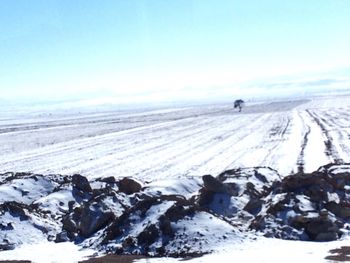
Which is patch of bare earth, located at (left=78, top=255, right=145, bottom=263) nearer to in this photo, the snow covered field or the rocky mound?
the rocky mound

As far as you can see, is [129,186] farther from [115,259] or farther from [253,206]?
[115,259]

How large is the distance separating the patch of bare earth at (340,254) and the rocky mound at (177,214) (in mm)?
822

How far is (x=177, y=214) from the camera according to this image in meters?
11.2

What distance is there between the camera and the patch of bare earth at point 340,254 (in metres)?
9.20

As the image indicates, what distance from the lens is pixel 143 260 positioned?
991 centimetres

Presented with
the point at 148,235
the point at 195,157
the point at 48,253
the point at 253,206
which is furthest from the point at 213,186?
the point at 195,157

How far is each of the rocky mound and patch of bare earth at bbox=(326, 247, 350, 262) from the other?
82cm

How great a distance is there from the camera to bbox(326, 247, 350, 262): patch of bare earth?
362 inches

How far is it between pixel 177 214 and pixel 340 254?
11.1 feet

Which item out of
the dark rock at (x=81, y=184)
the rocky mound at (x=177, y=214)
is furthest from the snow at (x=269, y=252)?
the dark rock at (x=81, y=184)

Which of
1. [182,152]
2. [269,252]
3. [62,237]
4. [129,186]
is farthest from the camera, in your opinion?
[182,152]

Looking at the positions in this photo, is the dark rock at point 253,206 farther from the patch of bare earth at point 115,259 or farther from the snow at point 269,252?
the patch of bare earth at point 115,259

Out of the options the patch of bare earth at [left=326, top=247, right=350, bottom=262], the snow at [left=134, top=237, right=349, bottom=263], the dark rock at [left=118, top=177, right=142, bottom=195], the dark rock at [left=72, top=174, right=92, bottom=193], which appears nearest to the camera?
the patch of bare earth at [left=326, top=247, right=350, bottom=262]

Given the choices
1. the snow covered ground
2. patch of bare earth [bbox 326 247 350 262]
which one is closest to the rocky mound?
the snow covered ground
